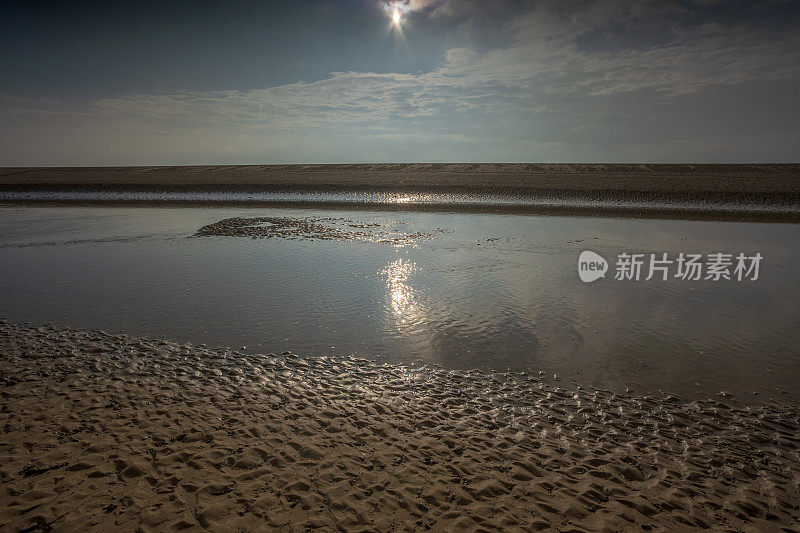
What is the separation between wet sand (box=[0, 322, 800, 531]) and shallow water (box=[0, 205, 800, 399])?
105 cm

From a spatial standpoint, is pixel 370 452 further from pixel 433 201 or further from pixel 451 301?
pixel 433 201

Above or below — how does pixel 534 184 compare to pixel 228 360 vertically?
above

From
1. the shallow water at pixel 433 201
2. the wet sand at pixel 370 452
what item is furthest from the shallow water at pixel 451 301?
the shallow water at pixel 433 201

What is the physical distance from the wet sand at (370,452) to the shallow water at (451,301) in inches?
41.2

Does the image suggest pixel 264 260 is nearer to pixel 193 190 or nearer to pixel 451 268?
pixel 451 268

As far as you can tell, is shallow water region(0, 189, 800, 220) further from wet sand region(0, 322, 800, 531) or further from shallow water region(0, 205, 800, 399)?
wet sand region(0, 322, 800, 531)

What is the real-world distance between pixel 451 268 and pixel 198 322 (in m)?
8.38

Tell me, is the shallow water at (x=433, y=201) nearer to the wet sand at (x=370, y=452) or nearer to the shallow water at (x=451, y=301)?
the shallow water at (x=451, y=301)

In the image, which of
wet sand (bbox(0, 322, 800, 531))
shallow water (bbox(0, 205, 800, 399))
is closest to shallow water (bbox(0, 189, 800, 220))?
shallow water (bbox(0, 205, 800, 399))

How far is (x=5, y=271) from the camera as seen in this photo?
1497 cm

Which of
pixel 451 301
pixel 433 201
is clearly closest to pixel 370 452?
pixel 451 301

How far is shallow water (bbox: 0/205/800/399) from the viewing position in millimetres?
8500

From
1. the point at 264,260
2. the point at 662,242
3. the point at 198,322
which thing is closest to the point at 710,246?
the point at 662,242

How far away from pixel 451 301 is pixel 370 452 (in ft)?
21.4
